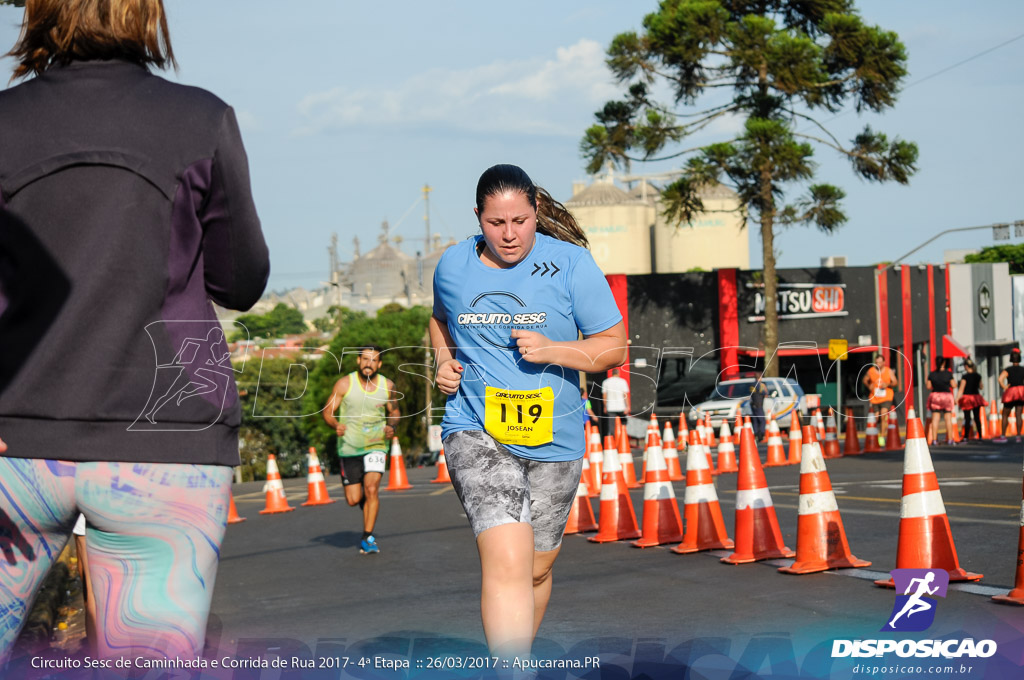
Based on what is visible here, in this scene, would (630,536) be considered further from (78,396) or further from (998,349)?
(998,349)

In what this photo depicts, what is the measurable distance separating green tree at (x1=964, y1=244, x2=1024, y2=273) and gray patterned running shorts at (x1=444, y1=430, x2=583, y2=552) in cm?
8843

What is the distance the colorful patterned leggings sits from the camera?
221cm

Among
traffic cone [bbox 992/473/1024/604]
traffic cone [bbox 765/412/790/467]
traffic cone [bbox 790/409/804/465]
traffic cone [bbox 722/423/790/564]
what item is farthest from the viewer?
traffic cone [bbox 765/412/790/467]

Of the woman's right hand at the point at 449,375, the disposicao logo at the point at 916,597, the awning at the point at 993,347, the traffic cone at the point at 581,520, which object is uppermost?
the awning at the point at 993,347

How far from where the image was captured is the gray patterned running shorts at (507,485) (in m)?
4.09

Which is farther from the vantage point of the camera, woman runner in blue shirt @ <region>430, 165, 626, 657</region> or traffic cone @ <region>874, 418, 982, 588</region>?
traffic cone @ <region>874, 418, 982, 588</region>

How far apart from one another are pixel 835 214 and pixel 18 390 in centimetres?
3249

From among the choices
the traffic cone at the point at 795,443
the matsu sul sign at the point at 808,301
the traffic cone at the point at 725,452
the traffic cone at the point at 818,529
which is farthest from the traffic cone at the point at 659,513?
the matsu sul sign at the point at 808,301

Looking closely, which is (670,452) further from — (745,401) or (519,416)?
(745,401)

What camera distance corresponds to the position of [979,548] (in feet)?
27.1

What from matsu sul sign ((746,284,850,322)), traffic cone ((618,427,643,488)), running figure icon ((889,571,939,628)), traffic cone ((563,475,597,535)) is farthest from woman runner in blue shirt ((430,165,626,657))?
matsu sul sign ((746,284,850,322))

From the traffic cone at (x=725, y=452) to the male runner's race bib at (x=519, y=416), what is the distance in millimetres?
10911

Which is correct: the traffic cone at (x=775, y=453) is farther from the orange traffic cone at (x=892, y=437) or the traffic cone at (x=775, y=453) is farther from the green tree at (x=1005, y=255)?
the green tree at (x=1005, y=255)

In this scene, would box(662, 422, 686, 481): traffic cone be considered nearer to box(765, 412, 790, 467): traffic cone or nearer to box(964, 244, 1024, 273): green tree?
box(765, 412, 790, 467): traffic cone
